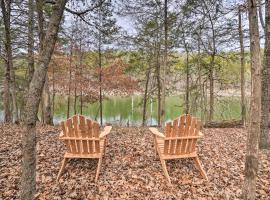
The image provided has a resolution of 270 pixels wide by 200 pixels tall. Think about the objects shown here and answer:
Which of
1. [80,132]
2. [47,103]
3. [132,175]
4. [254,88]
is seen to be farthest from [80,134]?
[47,103]

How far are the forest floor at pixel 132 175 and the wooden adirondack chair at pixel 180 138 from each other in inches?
11.8

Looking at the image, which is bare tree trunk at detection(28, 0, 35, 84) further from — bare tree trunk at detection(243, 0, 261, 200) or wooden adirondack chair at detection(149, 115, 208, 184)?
bare tree trunk at detection(243, 0, 261, 200)

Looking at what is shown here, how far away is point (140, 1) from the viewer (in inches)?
361

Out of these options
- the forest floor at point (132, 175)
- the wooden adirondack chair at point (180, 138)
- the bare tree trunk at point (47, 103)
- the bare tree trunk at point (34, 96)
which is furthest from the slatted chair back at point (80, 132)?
the bare tree trunk at point (47, 103)

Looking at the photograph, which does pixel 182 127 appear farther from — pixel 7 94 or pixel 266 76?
pixel 7 94

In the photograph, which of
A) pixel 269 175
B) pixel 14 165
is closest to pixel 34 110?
pixel 14 165

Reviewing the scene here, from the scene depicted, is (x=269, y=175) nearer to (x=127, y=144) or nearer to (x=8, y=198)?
(x=127, y=144)

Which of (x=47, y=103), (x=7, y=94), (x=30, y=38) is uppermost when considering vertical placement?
(x=30, y=38)

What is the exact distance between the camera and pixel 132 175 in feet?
14.3

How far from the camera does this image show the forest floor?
12.6 ft

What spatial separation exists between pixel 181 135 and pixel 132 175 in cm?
108

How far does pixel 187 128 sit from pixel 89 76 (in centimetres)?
1180

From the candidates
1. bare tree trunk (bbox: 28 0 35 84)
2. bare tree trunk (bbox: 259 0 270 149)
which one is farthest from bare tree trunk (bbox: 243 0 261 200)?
bare tree trunk (bbox: 28 0 35 84)

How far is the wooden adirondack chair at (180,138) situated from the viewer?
430 centimetres
